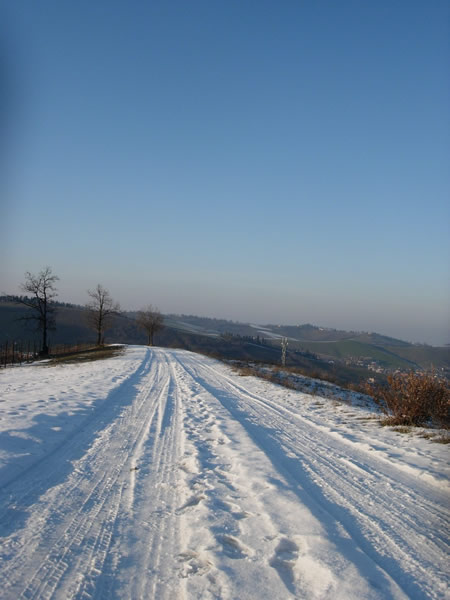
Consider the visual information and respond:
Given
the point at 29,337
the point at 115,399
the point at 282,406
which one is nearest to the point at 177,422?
the point at 115,399

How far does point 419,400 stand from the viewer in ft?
28.8

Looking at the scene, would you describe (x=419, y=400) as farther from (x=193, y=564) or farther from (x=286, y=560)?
(x=193, y=564)

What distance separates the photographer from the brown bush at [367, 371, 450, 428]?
853 centimetres

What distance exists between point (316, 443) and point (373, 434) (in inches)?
68.7

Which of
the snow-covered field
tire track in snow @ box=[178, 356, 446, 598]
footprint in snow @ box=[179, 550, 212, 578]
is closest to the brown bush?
the snow-covered field

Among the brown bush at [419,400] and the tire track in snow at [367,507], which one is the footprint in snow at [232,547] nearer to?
the tire track in snow at [367,507]

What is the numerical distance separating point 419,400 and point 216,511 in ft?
21.2

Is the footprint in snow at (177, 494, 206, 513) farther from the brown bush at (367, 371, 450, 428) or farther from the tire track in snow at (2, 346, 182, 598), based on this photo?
the brown bush at (367, 371, 450, 428)

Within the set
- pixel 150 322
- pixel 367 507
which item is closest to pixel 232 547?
pixel 367 507

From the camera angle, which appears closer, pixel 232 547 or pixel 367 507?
pixel 232 547

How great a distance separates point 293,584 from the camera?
2.95 metres

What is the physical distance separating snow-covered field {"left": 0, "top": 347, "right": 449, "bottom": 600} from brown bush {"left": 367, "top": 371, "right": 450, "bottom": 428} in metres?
0.91

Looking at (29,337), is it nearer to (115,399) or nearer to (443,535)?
(115,399)

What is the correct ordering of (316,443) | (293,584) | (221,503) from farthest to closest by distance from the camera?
(316,443)
(221,503)
(293,584)
